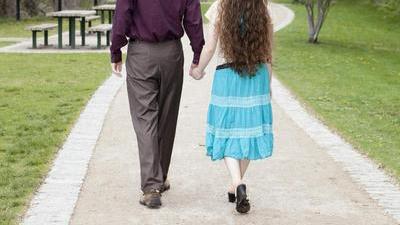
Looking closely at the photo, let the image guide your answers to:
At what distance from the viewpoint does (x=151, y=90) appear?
5.52 m

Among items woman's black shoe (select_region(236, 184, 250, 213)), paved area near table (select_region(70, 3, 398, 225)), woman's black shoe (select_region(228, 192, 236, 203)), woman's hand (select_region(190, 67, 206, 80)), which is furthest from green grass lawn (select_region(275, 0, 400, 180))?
woman's hand (select_region(190, 67, 206, 80))

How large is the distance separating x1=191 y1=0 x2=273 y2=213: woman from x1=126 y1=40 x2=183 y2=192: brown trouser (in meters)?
0.23

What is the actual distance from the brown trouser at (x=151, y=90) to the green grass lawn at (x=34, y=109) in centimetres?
87

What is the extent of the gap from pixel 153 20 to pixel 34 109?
15.9ft

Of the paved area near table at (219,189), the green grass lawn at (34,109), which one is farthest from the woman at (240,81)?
the green grass lawn at (34,109)

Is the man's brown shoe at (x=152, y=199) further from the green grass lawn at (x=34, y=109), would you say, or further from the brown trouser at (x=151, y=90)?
the green grass lawn at (x=34, y=109)

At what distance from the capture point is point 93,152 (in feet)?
23.7

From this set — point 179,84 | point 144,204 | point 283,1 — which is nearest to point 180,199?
point 144,204

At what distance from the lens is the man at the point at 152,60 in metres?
5.39

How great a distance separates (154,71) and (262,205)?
1178mm

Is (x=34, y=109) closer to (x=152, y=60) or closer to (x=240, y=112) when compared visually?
(x=152, y=60)

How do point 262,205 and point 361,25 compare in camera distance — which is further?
point 361,25

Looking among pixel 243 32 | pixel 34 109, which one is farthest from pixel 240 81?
pixel 34 109

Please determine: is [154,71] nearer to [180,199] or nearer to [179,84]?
[179,84]
